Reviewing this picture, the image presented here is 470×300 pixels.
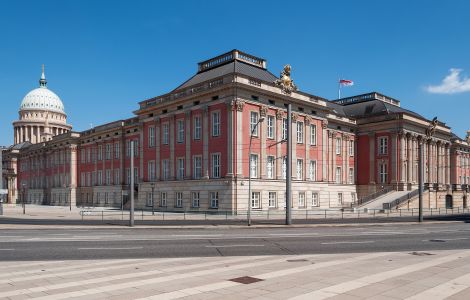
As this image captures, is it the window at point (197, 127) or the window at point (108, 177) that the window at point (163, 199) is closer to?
the window at point (197, 127)

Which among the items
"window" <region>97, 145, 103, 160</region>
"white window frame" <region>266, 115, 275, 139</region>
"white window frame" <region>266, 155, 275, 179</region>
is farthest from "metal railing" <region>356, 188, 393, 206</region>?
"window" <region>97, 145, 103, 160</region>

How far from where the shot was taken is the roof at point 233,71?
51344 millimetres

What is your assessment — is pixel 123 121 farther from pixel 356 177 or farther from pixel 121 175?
pixel 356 177

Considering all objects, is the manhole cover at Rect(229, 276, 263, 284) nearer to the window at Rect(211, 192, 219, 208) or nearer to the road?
the road

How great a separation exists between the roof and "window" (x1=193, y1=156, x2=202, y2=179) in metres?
9.57

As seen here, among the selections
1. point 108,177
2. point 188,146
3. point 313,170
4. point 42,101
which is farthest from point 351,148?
point 42,101

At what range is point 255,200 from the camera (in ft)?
155

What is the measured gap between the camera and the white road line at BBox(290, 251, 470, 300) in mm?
9406

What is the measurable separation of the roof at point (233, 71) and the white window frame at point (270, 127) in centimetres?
499

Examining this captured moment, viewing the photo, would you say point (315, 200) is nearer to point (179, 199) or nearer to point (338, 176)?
point (338, 176)

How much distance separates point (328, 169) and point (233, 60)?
20.7 m

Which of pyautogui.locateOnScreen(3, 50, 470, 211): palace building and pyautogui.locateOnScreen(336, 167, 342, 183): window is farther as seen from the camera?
pyautogui.locateOnScreen(336, 167, 342, 183): window

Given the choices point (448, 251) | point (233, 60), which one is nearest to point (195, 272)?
point (448, 251)

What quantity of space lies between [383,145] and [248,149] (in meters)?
27.2
